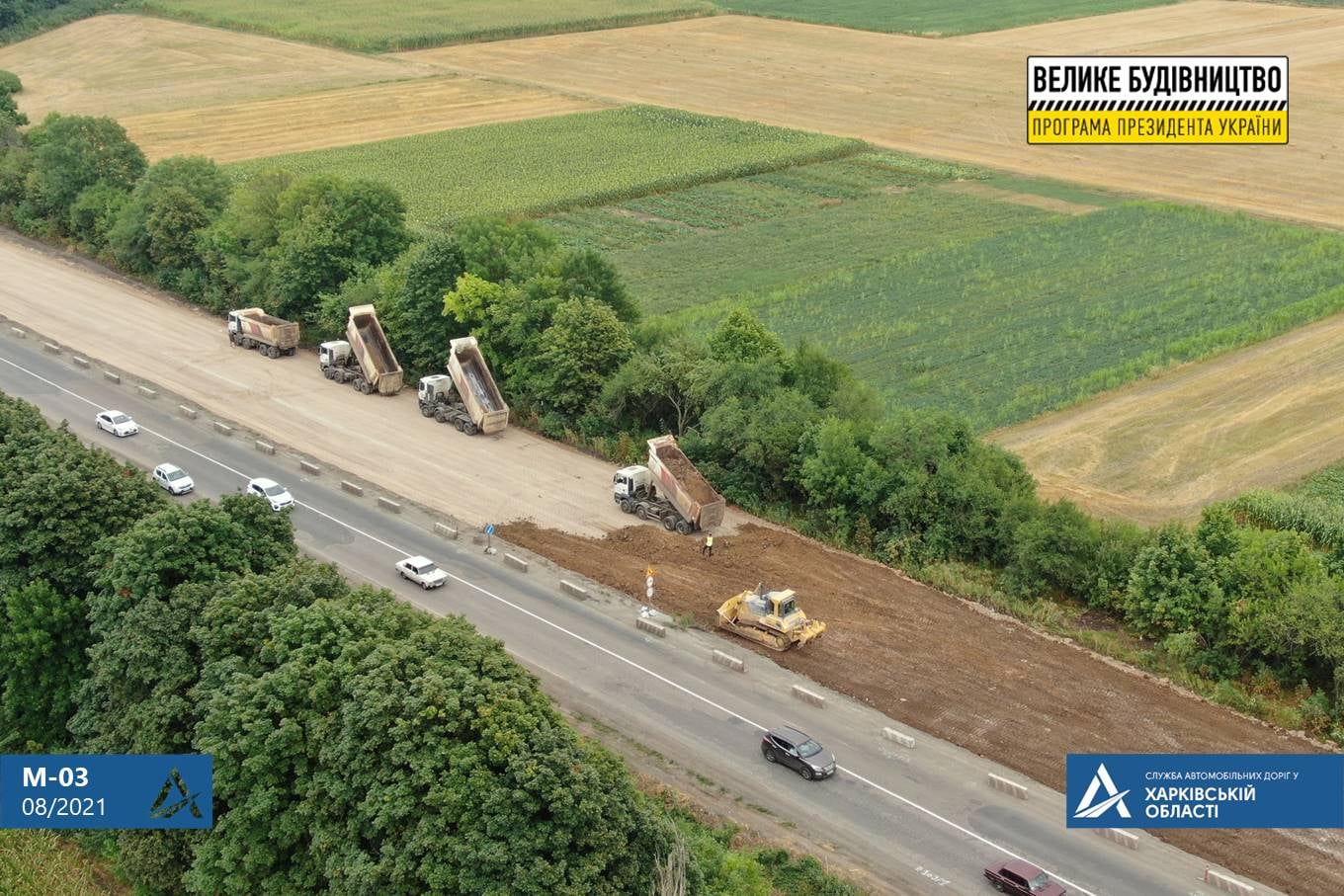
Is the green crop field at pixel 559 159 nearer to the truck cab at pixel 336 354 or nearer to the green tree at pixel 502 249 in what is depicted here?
the green tree at pixel 502 249

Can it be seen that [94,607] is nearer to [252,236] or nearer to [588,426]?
[588,426]

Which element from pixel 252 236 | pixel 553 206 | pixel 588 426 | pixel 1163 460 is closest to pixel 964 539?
pixel 1163 460

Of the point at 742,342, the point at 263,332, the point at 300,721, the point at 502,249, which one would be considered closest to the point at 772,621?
the point at 300,721

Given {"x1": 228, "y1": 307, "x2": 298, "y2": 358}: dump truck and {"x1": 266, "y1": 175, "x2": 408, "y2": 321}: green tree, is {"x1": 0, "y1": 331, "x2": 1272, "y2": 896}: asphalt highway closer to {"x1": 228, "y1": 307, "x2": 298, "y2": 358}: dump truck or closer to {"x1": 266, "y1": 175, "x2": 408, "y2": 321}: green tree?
{"x1": 228, "y1": 307, "x2": 298, "y2": 358}: dump truck

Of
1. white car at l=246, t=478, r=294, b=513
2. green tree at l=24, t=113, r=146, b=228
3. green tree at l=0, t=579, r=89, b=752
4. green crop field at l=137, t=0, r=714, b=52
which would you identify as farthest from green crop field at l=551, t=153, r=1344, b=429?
green crop field at l=137, t=0, r=714, b=52

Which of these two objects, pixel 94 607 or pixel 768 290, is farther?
pixel 768 290

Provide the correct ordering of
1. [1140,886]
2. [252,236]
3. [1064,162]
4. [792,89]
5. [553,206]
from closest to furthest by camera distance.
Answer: [1140,886]
[252,236]
[553,206]
[1064,162]
[792,89]
